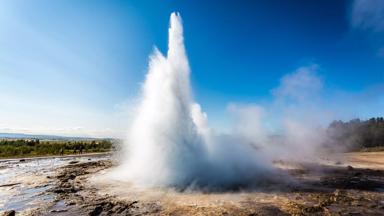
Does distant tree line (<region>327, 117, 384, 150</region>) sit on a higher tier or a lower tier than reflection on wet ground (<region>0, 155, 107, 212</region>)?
higher

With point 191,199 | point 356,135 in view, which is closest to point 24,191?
point 191,199

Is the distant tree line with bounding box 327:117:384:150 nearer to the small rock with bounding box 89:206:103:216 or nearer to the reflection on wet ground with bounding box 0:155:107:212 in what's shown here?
the reflection on wet ground with bounding box 0:155:107:212

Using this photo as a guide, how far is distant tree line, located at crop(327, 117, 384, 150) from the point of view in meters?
50.4

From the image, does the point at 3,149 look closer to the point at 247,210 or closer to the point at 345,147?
the point at 247,210

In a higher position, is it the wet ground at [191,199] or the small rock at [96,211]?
the wet ground at [191,199]

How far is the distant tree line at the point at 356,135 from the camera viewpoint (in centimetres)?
5038

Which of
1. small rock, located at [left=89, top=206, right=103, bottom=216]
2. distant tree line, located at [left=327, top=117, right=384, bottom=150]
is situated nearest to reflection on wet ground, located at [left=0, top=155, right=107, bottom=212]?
small rock, located at [left=89, top=206, right=103, bottom=216]

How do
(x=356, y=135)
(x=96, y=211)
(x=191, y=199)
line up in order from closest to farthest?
(x=96, y=211), (x=191, y=199), (x=356, y=135)

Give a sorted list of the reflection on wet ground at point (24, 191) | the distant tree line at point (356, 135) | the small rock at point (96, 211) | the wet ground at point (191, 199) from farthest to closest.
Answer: the distant tree line at point (356, 135) → the reflection on wet ground at point (24, 191) → the wet ground at point (191, 199) → the small rock at point (96, 211)

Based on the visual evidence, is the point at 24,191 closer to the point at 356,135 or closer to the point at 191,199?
the point at 191,199

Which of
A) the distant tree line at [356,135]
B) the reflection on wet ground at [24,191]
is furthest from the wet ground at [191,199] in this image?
the distant tree line at [356,135]

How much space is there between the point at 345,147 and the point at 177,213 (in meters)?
46.9

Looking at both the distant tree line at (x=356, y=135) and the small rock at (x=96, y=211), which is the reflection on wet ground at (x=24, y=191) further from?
the distant tree line at (x=356, y=135)

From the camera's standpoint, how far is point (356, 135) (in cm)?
5350
